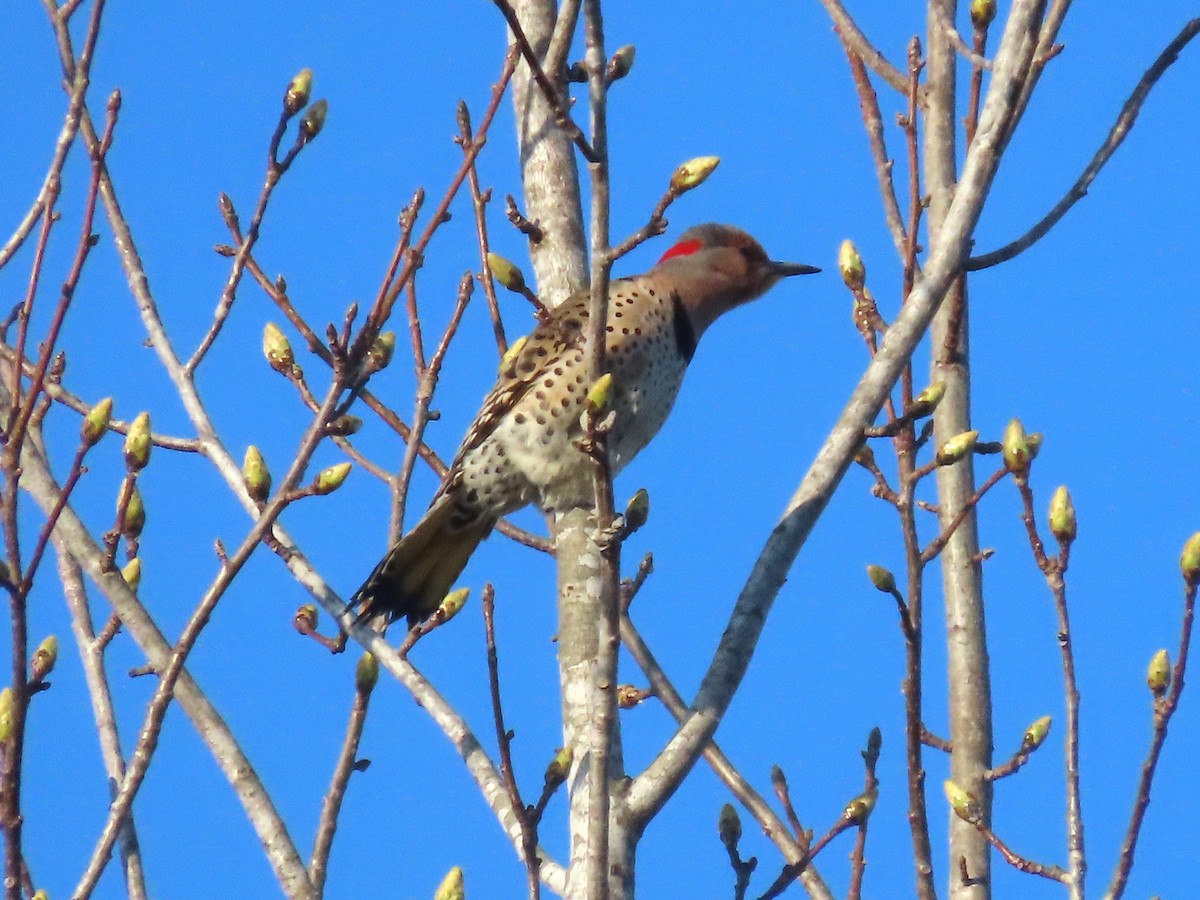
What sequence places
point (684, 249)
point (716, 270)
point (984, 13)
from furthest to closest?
point (684, 249) → point (716, 270) → point (984, 13)

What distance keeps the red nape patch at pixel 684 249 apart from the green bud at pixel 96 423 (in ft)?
9.30

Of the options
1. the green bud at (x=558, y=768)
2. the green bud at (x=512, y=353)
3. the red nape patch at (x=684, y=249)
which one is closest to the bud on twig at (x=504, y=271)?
the green bud at (x=512, y=353)

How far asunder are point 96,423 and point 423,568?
160 centimetres

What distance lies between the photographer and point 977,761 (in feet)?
13.0

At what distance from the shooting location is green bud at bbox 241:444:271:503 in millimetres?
3230

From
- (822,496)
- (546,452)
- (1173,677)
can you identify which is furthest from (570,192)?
(1173,677)

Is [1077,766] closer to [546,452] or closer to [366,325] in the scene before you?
[366,325]

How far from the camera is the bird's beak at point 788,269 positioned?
5613 millimetres

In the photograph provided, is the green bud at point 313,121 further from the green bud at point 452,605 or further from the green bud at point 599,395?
the green bud at point 452,605

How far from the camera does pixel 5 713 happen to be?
2.82m

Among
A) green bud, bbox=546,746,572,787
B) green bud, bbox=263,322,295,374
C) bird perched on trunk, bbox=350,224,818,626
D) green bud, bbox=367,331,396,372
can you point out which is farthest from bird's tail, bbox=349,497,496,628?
green bud, bbox=546,746,572,787

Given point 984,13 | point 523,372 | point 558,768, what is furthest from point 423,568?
point 984,13

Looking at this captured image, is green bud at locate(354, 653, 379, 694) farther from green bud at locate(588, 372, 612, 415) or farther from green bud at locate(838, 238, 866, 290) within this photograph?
green bud at locate(838, 238, 866, 290)

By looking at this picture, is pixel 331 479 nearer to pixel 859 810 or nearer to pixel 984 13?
pixel 859 810
